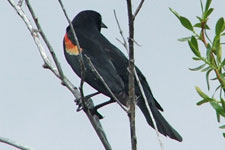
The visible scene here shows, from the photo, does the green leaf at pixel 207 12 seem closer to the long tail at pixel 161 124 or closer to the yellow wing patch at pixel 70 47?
the long tail at pixel 161 124

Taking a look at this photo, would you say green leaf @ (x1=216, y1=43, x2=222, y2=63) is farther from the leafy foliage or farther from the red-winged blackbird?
the red-winged blackbird

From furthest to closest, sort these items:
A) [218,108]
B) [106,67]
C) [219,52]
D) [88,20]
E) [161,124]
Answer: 1. [88,20]
2. [106,67]
3. [161,124]
4. [219,52]
5. [218,108]

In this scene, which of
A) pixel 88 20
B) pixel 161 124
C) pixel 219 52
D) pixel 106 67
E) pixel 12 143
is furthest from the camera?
pixel 88 20

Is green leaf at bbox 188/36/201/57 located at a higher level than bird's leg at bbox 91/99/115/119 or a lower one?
lower

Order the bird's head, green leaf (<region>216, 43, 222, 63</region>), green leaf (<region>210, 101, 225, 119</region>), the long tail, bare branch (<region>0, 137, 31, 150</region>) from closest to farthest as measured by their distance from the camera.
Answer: green leaf (<region>210, 101, 225, 119</region>) < green leaf (<region>216, 43, 222, 63</region>) < bare branch (<region>0, 137, 31, 150</region>) < the long tail < the bird's head

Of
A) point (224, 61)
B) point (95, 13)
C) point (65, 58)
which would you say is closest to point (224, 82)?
point (224, 61)

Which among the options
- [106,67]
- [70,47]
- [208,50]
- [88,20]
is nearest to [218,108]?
[208,50]

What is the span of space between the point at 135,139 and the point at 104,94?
2364 millimetres

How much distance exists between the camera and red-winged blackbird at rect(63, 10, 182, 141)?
389 centimetres

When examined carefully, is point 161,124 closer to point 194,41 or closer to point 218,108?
point 194,41

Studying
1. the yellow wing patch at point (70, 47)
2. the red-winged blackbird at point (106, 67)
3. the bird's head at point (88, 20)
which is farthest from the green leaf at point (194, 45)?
the bird's head at point (88, 20)

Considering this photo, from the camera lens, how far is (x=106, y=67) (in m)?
4.30

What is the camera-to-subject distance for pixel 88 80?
13.8ft

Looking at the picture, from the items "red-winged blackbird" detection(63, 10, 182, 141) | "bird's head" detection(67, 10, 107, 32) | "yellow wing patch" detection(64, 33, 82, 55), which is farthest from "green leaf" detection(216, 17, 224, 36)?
"bird's head" detection(67, 10, 107, 32)
